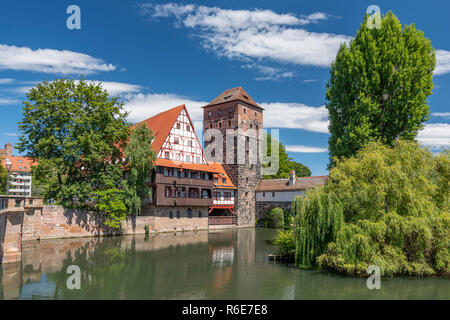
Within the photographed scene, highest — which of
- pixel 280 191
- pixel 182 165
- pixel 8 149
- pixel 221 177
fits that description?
pixel 8 149

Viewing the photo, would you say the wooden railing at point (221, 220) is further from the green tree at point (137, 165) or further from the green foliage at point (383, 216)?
the green foliage at point (383, 216)

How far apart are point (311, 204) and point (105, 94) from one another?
2137cm

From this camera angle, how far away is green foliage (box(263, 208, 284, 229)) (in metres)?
41.2

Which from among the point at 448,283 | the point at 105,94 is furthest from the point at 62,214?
the point at 448,283

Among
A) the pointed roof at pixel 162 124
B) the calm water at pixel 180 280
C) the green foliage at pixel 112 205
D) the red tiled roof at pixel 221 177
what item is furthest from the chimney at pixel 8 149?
the calm water at pixel 180 280

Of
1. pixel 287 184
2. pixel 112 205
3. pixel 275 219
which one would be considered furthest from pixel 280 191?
pixel 112 205

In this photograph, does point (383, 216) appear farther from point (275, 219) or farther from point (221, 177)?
point (221, 177)

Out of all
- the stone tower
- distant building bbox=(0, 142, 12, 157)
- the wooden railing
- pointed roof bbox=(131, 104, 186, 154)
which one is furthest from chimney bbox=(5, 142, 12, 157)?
the wooden railing

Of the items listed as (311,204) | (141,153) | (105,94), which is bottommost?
(311,204)

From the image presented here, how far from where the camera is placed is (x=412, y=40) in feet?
71.5

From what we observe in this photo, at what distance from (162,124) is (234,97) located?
11.7 metres

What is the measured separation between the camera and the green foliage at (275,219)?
135 ft

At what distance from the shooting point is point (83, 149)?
88.3 ft

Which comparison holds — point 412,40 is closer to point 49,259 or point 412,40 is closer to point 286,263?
point 286,263
